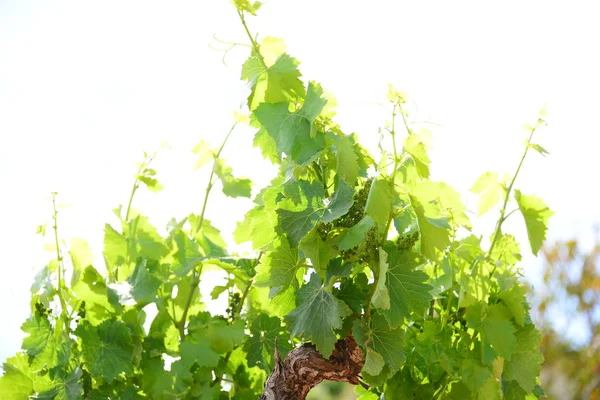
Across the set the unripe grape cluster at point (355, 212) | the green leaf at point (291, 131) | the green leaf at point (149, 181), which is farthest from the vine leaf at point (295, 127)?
the green leaf at point (149, 181)

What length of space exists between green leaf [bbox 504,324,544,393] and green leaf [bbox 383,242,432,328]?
371 mm

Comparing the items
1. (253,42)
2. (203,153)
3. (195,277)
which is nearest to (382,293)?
(253,42)

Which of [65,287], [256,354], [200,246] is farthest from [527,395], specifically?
[65,287]

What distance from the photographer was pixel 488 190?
5.48 feet

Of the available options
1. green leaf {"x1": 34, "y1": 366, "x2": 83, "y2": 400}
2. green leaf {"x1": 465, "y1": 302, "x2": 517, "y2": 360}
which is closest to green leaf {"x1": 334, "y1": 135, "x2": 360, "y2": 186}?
green leaf {"x1": 465, "y1": 302, "x2": 517, "y2": 360}

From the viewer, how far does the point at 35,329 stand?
1.85 meters

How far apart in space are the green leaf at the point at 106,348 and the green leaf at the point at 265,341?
291 mm

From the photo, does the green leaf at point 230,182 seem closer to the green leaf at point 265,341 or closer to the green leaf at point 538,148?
the green leaf at point 265,341

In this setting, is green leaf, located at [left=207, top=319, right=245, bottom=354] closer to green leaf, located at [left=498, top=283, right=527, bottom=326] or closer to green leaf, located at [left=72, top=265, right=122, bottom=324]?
green leaf, located at [left=72, top=265, right=122, bottom=324]

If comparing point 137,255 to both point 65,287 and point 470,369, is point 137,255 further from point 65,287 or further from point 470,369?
point 470,369

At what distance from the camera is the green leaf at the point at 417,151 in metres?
1.37

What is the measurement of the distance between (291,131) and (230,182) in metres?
0.57

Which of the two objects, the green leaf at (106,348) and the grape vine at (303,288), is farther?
the green leaf at (106,348)

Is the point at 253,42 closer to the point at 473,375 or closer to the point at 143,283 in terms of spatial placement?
the point at 143,283
